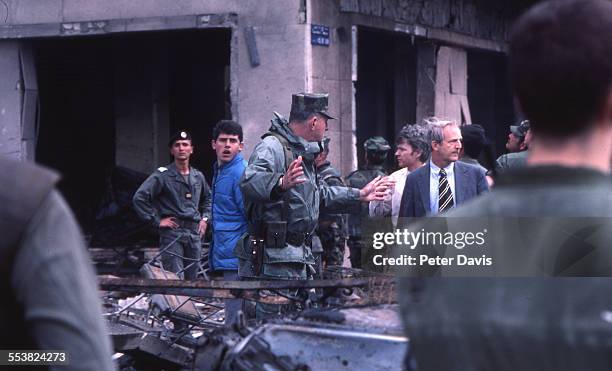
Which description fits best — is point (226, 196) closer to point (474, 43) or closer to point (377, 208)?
point (377, 208)

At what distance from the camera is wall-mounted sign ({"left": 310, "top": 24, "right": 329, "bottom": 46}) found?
12.2 metres

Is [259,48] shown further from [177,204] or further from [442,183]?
[442,183]

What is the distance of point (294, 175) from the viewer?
6.94 meters

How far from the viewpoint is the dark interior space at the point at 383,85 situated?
1616cm

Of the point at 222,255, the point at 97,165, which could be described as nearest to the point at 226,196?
the point at 222,255

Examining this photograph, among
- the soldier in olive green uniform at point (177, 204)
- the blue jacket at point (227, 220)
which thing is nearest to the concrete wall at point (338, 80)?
the soldier in olive green uniform at point (177, 204)

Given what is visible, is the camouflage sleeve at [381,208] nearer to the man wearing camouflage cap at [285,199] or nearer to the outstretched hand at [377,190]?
the man wearing camouflage cap at [285,199]

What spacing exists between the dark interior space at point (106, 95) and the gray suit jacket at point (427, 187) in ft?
27.6

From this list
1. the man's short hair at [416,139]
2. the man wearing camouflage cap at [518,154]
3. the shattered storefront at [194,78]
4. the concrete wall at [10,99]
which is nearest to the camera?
the man wearing camouflage cap at [518,154]

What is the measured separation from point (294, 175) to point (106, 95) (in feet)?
32.0

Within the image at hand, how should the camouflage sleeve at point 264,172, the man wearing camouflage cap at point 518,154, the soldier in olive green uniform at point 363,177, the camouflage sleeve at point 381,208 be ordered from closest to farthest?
the camouflage sleeve at point 264,172
the man wearing camouflage cap at point 518,154
the camouflage sleeve at point 381,208
the soldier in olive green uniform at point 363,177

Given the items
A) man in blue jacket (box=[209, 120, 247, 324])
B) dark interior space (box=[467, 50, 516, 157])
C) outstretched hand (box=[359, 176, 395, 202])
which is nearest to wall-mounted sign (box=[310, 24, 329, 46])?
man in blue jacket (box=[209, 120, 247, 324])

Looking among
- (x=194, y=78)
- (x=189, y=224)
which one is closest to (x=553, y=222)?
(x=189, y=224)

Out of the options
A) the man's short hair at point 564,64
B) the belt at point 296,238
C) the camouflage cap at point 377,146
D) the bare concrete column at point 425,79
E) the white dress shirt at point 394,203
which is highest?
the bare concrete column at point 425,79
